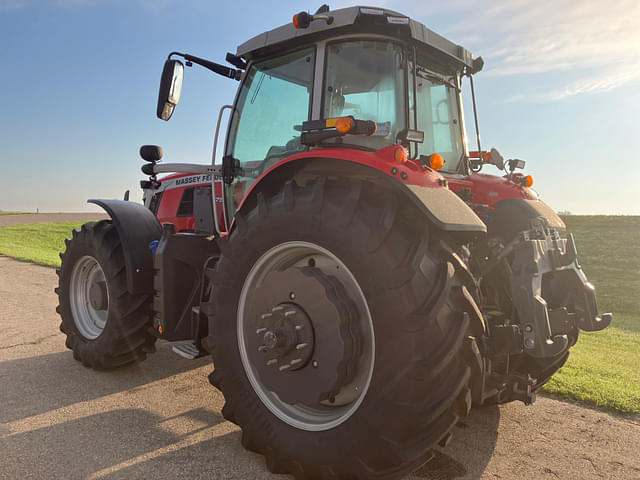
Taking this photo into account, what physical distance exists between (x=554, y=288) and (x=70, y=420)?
3.21 meters

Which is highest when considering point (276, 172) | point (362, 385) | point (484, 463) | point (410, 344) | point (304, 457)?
point (276, 172)

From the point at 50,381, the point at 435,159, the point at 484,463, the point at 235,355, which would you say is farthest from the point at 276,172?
the point at 50,381

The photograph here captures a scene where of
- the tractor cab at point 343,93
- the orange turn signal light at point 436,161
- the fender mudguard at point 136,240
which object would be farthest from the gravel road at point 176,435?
the orange turn signal light at point 436,161

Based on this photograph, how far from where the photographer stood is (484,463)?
8.86ft

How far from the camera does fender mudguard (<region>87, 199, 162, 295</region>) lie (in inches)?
155

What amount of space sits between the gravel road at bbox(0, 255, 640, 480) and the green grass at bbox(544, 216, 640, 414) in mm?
350

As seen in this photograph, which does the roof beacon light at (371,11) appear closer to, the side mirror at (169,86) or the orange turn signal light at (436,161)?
the orange turn signal light at (436,161)

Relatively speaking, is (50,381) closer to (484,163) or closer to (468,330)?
(468,330)

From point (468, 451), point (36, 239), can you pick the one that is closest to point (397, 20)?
point (468, 451)

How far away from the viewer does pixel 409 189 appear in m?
2.27

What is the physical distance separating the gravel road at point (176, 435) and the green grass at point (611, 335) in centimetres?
35

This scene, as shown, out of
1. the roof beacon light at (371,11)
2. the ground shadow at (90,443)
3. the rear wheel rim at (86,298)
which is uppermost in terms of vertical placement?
the roof beacon light at (371,11)

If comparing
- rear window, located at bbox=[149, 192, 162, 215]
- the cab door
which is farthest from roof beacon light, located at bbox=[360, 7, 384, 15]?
rear window, located at bbox=[149, 192, 162, 215]

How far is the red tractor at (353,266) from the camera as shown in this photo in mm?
2152
